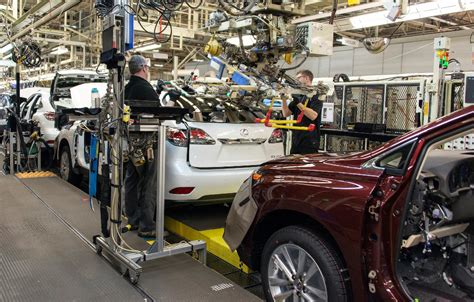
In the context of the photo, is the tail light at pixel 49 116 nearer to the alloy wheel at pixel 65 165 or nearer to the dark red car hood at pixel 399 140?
the alloy wheel at pixel 65 165

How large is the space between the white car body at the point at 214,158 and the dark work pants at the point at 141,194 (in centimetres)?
26

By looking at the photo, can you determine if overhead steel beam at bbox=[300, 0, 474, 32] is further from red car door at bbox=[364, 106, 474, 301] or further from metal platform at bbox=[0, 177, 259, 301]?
metal platform at bbox=[0, 177, 259, 301]

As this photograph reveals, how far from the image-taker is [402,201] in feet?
6.85

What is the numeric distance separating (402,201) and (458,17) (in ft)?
39.0

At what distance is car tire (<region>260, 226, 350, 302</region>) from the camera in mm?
2312

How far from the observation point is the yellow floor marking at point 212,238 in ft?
12.5

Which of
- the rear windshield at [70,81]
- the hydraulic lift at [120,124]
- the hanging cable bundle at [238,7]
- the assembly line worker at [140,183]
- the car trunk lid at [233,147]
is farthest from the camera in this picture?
the rear windshield at [70,81]

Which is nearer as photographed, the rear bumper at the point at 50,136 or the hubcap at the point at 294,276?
the hubcap at the point at 294,276

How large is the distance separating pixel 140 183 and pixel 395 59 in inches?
508

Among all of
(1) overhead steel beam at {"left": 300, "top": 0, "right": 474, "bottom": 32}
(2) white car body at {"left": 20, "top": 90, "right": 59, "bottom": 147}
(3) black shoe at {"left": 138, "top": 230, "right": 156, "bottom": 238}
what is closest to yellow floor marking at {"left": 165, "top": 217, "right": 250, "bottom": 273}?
(3) black shoe at {"left": 138, "top": 230, "right": 156, "bottom": 238}

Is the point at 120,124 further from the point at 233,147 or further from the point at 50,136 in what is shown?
the point at 50,136

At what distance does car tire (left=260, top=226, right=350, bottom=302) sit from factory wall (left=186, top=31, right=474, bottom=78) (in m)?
12.0

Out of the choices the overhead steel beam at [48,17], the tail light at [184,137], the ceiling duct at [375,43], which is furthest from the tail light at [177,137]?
the ceiling duct at [375,43]

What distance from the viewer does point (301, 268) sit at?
2.51 metres
